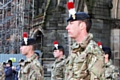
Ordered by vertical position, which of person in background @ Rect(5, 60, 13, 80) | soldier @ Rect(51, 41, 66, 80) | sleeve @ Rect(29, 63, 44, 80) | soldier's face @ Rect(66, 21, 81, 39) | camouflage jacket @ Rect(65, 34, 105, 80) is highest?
soldier's face @ Rect(66, 21, 81, 39)

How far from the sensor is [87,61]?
3754 millimetres

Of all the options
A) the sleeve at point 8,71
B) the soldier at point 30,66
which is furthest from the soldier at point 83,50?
the sleeve at point 8,71

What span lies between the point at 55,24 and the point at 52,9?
159cm

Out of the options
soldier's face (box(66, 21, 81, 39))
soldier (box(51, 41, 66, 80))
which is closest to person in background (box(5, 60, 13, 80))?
soldier (box(51, 41, 66, 80))

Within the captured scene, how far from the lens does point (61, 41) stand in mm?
21281

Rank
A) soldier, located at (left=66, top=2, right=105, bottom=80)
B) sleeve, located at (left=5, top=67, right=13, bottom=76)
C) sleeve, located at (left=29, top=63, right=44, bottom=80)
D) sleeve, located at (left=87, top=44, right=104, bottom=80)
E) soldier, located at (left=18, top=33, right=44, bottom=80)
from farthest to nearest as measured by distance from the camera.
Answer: sleeve, located at (left=5, top=67, right=13, bottom=76), sleeve, located at (left=29, top=63, right=44, bottom=80), soldier, located at (left=18, top=33, right=44, bottom=80), soldier, located at (left=66, top=2, right=105, bottom=80), sleeve, located at (left=87, top=44, right=104, bottom=80)

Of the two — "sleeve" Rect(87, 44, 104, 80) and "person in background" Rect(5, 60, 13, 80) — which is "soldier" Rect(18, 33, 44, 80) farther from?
"person in background" Rect(5, 60, 13, 80)

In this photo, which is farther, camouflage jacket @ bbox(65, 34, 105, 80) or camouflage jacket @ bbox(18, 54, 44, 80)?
camouflage jacket @ bbox(18, 54, 44, 80)

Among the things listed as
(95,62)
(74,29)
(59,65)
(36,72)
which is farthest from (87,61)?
(59,65)

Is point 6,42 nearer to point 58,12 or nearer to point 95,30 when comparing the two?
point 58,12

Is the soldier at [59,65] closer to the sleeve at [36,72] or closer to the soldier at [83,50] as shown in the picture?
the sleeve at [36,72]

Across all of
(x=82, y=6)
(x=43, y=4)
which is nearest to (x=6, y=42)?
(x=43, y=4)

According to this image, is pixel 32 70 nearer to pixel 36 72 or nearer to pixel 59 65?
pixel 36 72

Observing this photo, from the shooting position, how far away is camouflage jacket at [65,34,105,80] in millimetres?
3607
